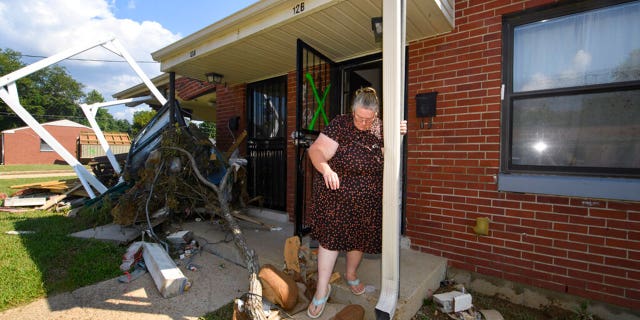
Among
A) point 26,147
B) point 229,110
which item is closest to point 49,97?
point 26,147

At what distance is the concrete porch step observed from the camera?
2252 mm

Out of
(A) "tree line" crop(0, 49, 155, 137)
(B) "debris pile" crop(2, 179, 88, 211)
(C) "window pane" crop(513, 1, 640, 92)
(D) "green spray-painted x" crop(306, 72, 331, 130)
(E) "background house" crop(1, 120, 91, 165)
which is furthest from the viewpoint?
(A) "tree line" crop(0, 49, 155, 137)

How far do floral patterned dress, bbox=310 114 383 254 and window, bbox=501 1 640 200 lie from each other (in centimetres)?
132

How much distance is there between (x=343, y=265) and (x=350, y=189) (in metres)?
1.07

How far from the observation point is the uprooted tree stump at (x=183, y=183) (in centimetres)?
412

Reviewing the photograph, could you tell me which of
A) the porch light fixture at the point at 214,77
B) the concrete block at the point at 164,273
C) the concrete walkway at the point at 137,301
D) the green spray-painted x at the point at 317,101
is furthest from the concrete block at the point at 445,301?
the porch light fixture at the point at 214,77

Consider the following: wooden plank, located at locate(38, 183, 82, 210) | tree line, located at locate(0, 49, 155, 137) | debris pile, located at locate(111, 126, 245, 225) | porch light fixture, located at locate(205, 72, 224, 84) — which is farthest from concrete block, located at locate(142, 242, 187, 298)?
tree line, located at locate(0, 49, 155, 137)

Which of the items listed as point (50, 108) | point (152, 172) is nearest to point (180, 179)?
point (152, 172)

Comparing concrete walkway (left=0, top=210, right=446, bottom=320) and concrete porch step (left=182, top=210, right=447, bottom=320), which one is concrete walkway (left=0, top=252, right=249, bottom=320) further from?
concrete porch step (left=182, top=210, right=447, bottom=320)

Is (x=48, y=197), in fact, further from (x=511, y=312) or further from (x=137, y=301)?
(x=511, y=312)

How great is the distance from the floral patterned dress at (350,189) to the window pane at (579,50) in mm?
1520

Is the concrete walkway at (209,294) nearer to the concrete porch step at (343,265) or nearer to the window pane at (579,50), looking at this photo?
the concrete porch step at (343,265)

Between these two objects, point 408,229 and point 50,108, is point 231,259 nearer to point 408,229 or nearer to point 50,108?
point 408,229

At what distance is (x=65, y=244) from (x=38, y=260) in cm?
51
